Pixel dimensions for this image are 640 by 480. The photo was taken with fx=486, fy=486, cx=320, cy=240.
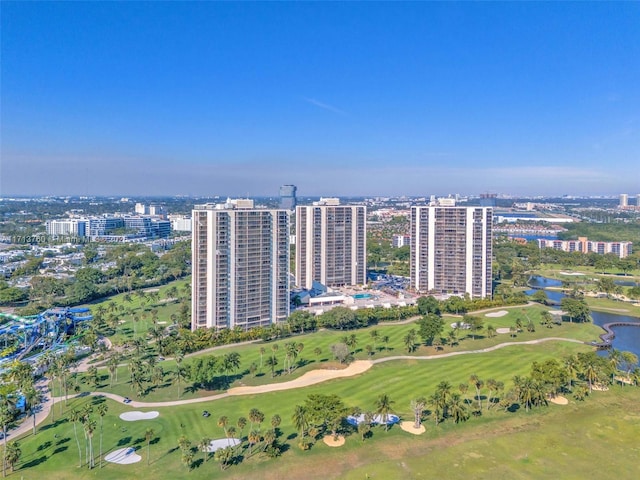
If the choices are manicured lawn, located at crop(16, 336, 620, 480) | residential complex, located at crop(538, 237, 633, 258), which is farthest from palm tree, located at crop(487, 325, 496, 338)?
residential complex, located at crop(538, 237, 633, 258)

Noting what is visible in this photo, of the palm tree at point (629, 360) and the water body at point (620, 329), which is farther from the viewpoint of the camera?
the water body at point (620, 329)

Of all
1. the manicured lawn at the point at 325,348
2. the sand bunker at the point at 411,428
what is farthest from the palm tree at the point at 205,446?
the sand bunker at the point at 411,428

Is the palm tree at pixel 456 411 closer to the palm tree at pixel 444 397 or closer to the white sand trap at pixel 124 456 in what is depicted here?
the palm tree at pixel 444 397

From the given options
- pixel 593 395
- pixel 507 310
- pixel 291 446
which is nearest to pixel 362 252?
pixel 507 310

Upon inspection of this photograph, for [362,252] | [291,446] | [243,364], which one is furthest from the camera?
[362,252]

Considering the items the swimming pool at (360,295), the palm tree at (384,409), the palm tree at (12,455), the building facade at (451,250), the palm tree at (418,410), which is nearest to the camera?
the palm tree at (12,455)

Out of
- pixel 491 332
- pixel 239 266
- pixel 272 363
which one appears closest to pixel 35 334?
pixel 239 266

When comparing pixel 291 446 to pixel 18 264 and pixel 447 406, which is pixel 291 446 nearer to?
pixel 447 406
